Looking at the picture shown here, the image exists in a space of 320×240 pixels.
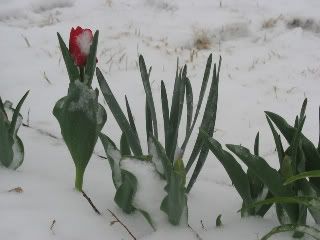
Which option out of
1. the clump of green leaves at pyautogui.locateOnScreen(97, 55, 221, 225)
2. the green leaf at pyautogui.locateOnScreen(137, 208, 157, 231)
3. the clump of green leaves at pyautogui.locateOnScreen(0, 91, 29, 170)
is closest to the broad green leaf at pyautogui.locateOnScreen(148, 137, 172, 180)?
the clump of green leaves at pyautogui.locateOnScreen(97, 55, 221, 225)

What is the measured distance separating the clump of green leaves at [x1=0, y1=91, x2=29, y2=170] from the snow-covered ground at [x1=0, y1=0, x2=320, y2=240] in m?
0.03

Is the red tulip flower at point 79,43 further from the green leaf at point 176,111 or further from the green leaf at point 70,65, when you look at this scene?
the green leaf at point 176,111

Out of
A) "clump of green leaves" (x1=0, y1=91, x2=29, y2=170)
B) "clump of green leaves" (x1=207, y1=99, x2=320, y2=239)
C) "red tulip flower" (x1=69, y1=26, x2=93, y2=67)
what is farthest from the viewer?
"clump of green leaves" (x1=0, y1=91, x2=29, y2=170)

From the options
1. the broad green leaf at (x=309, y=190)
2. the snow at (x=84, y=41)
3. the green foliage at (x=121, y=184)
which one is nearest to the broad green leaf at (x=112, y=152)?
the green foliage at (x=121, y=184)

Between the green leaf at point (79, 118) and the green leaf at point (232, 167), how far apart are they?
0.29 m

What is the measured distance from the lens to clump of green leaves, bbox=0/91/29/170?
132 centimetres

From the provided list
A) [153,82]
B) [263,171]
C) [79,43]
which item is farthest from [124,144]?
[153,82]

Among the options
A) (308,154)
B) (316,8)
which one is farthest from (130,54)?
(308,154)

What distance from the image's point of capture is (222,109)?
229 cm

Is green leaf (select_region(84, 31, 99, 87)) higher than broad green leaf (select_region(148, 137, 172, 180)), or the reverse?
green leaf (select_region(84, 31, 99, 87))

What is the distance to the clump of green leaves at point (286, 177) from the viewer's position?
1.09m

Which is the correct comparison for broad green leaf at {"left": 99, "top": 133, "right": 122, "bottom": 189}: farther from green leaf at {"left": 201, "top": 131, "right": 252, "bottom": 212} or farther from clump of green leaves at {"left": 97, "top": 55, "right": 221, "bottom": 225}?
green leaf at {"left": 201, "top": 131, "right": 252, "bottom": 212}

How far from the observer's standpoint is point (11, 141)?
1.36 m

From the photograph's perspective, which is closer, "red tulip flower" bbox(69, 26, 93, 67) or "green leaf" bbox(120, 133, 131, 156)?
"red tulip flower" bbox(69, 26, 93, 67)
